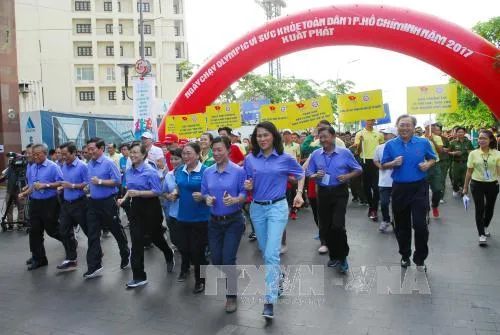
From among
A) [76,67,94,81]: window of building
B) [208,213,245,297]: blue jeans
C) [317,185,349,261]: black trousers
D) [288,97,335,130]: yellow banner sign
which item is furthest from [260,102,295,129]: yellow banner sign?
[76,67,94,81]: window of building

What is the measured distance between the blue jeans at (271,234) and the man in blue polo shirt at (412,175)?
1.70 metres

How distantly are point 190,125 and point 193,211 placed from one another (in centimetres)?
590

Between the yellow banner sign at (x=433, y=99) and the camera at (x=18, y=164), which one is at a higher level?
the yellow banner sign at (x=433, y=99)

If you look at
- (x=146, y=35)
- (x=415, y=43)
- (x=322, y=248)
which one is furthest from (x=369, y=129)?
(x=146, y=35)

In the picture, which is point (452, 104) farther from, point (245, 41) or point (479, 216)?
point (245, 41)

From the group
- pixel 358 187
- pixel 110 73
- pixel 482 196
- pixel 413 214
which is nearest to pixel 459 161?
pixel 358 187

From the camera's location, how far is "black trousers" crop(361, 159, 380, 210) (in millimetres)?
8961

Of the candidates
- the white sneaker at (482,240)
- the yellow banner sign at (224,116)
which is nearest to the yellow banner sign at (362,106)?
the yellow banner sign at (224,116)

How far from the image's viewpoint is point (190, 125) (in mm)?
10914

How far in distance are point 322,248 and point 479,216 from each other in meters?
2.27

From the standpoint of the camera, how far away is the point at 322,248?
6688 mm

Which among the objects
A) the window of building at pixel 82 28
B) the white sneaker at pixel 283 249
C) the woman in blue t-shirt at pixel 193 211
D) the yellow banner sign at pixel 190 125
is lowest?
the white sneaker at pixel 283 249

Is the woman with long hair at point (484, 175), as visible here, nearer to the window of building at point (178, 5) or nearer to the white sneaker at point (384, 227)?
the white sneaker at point (384, 227)

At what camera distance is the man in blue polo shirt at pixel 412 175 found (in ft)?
18.0
